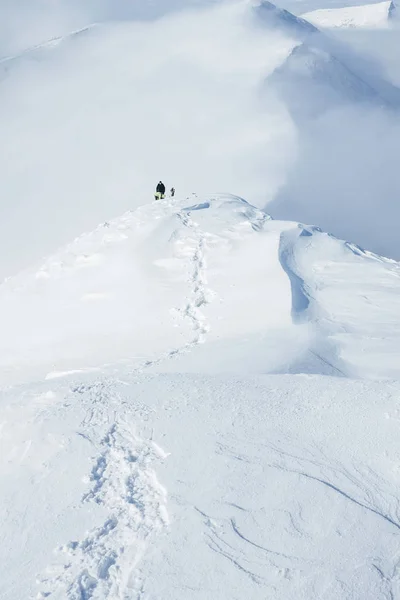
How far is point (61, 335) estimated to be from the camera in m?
20.0

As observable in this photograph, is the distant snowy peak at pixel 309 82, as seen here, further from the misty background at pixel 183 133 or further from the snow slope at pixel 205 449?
the snow slope at pixel 205 449

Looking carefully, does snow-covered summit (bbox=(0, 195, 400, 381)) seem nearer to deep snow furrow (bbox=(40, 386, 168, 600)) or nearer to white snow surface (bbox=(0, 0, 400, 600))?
white snow surface (bbox=(0, 0, 400, 600))

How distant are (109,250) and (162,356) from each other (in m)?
10.1

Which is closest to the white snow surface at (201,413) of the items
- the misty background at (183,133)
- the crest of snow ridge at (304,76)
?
the misty background at (183,133)

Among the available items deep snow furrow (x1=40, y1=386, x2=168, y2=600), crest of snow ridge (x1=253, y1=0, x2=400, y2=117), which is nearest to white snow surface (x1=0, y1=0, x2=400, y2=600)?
deep snow furrow (x1=40, y1=386, x2=168, y2=600)

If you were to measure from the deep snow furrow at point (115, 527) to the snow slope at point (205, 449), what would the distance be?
0.09ft

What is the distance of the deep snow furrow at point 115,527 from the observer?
789cm

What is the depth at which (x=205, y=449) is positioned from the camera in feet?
34.7

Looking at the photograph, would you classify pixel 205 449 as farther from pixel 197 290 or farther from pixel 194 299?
pixel 197 290

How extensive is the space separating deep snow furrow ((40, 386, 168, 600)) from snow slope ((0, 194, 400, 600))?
3 cm

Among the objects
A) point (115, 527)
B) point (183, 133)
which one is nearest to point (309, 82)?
point (183, 133)

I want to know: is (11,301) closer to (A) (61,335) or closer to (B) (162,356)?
(A) (61,335)

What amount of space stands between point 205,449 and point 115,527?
2.23 meters

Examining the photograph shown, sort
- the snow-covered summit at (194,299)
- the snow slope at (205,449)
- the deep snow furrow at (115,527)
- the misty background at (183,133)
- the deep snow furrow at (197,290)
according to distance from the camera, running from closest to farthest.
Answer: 1. the deep snow furrow at (115,527)
2. the snow slope at (205,449)
3. the snow-covered summit at (194,299)
4. the deep snow furrow at (197,290)
5. the misty background at (183,133)
